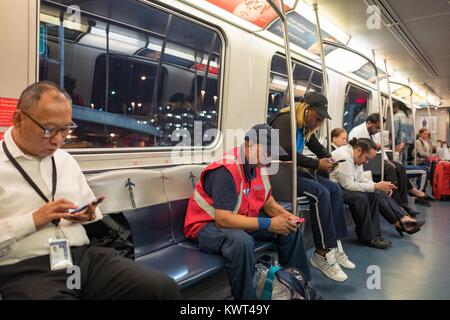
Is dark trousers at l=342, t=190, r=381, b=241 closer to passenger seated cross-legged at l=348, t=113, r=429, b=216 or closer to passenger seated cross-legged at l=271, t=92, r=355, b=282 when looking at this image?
passenger seated cross-legged at l=271, t=92, r=355, b=282

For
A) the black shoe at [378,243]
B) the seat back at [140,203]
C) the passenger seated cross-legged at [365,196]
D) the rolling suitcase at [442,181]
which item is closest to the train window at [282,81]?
the passenger seated cross-legged at [365,196]

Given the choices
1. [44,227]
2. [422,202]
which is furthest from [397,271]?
[422,202]

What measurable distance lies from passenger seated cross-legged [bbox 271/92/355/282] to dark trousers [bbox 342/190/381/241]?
28.4 inches

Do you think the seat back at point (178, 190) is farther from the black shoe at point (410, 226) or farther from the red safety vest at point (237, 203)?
the black shoe at point (410, 226)

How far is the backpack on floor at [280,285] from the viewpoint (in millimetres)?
2205

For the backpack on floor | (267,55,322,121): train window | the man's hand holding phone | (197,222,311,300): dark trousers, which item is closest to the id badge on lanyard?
the man's hand holding phone

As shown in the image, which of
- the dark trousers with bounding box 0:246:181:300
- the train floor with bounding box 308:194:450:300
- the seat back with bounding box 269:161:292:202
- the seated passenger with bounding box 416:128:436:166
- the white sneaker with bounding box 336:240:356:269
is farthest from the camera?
the seated passenger with bounding box 416:128:436:166

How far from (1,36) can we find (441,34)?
561cm

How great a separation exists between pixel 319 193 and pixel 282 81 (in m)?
2.28

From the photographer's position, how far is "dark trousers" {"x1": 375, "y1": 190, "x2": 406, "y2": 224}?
14.0ft

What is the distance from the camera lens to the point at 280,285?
222cm

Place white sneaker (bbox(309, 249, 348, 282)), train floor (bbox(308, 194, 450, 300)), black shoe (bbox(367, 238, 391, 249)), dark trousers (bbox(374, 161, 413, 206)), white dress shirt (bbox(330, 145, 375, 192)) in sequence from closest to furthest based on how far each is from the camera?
train floor (bbox(308, 194, 450, 300)) < white sneaker (bbox(309, 249, 348, 282)) < black shoe (bbox(367, 238, 391, 249)) < white dress shirt (bbox(330, 145, 375, 192)) < dark trousers (bbox(374, 161, 413, 206))

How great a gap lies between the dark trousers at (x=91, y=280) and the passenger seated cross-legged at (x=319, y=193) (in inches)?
73.5
